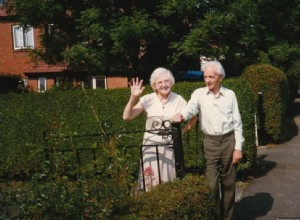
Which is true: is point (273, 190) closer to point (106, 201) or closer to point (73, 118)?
point (106, 201)

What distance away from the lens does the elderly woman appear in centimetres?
398

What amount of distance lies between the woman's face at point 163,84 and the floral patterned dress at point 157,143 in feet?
0.39

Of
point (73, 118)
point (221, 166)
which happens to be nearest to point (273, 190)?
point (221, 166)

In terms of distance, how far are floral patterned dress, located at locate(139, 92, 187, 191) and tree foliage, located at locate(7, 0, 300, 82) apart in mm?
5020

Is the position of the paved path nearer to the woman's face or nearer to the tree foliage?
the woman's face

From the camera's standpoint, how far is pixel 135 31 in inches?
348

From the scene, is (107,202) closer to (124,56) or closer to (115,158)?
(115,158)

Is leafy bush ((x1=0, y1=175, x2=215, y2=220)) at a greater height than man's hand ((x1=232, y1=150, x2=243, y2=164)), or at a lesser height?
lesser

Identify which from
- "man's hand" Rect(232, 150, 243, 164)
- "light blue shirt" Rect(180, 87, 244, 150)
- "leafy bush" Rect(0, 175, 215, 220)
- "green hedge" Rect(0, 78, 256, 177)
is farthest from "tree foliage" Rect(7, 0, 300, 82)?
"leafy bush" Rect(0, 175, 215, 220)

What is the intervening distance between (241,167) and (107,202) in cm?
368

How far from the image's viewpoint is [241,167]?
663 centimetres

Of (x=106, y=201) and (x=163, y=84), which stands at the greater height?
(x=163, y=84)

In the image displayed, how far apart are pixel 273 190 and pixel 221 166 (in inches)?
88.3

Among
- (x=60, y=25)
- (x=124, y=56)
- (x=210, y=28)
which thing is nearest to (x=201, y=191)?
(x=210, y=28)
